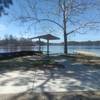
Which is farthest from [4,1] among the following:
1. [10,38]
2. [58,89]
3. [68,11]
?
[10,38]

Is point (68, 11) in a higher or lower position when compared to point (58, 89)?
higher

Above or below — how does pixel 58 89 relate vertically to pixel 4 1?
below

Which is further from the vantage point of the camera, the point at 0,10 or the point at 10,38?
the point at 10,38

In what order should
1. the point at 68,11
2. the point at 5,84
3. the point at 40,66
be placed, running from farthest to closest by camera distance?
the point at 68,11, the point at 40,66, the point at 5,84

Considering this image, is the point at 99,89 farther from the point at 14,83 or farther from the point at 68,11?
the point at 68,11

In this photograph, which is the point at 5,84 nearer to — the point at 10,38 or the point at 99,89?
the point at 99,89

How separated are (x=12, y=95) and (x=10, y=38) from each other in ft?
192

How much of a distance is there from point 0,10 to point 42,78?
703 centimetres

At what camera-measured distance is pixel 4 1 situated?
15.3 metres

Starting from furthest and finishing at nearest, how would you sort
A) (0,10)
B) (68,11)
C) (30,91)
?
(68,11), (0,10), (30,91)

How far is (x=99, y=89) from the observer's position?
786cm

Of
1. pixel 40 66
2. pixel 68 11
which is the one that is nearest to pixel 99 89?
pixel 40 66

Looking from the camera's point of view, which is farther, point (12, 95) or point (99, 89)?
point (99, 89)

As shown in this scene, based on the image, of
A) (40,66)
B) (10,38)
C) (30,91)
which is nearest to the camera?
(30,91)
